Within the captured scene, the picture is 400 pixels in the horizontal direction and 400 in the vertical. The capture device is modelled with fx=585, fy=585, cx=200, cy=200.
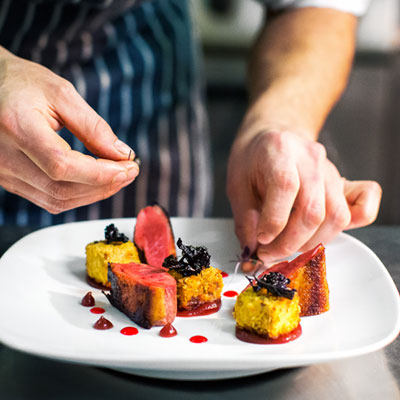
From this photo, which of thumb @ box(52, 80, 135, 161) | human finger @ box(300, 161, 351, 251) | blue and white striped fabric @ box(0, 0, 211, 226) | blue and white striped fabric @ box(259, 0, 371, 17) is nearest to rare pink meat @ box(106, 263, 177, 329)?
thumb @ box(52, 80, 135, 161)

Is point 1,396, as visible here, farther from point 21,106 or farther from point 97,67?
point 97,67

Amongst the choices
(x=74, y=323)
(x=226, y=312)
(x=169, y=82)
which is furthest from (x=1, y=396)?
(x=169, y=82)

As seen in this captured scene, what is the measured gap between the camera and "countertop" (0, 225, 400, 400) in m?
0.91

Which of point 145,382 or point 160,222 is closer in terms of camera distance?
point 145,382

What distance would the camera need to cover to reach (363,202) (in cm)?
135

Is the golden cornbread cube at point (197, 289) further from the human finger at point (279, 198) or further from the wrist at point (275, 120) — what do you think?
the wrist at point (275, 120)

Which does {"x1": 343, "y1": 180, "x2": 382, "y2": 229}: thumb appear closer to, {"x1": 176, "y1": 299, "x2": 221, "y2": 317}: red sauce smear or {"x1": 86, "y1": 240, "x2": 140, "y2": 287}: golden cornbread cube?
{"x1": 176, "y1": 299, "x2": 221, "y2": 317}: red sauce smear

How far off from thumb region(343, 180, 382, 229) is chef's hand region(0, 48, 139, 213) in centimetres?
53

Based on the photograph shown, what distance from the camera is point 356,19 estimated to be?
2068 mm

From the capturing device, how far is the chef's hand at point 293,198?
1.26 m

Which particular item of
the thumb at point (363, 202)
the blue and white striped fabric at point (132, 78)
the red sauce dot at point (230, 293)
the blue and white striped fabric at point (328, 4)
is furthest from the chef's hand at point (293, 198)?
the blue and white striped fabric at point (328, 4)

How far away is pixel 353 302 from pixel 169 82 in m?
1.21

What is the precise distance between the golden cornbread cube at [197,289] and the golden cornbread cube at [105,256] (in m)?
0.16

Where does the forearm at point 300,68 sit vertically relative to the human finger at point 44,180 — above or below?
above
